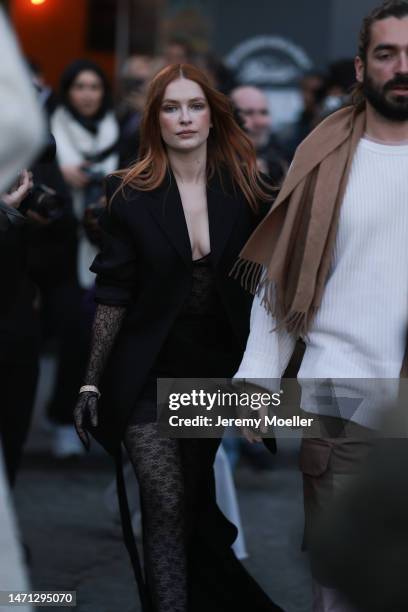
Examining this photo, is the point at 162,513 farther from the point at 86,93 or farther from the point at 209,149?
the point at 86,93

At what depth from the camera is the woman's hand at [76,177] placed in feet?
25.4

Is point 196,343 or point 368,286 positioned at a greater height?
point 368,286

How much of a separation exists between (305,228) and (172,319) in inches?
26.8

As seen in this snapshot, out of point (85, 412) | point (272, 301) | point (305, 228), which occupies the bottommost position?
point (85, 412)

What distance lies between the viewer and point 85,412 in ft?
14.7

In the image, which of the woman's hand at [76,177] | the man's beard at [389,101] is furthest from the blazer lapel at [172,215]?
the woman's hand at [76,177]

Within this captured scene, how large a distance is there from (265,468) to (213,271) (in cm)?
336

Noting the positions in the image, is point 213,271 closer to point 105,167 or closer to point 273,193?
point 273,193

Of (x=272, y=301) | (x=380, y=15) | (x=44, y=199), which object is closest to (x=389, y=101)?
(x=380, y=15)

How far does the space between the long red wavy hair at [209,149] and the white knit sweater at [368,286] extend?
2.56ft

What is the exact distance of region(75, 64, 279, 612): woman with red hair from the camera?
445 cm

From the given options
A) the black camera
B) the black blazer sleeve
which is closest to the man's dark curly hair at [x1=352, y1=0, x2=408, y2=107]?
the black blazer sleeve

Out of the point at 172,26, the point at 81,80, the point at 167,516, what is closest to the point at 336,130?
the point at 167,516

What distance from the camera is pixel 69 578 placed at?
5.55m
